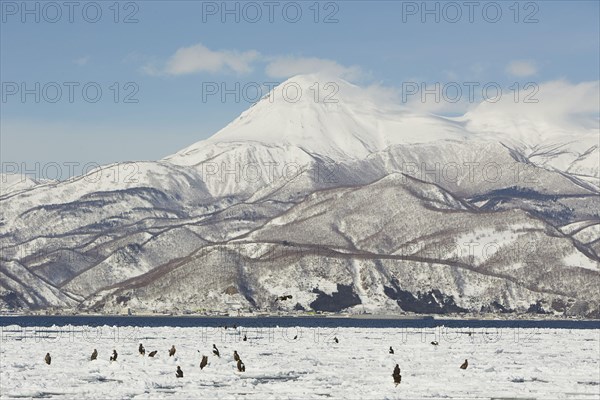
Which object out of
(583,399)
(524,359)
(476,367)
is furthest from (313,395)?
(524,359)

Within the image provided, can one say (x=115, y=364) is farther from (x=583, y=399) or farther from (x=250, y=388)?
(x=583, y=399)

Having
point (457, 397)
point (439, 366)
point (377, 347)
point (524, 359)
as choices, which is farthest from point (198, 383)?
point (377, 347)

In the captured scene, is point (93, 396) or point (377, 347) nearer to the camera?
point (93, 396)

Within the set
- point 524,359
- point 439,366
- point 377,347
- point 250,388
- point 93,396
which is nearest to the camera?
point 93,396

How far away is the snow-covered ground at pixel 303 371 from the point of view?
257 feet

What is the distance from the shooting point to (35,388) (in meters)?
78.8

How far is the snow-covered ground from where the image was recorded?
78.2 meters

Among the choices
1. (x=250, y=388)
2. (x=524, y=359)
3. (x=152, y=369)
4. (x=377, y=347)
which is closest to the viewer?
(x=250, y=388)

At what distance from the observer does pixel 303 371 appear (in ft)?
310

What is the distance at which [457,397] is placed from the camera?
76.1 meters

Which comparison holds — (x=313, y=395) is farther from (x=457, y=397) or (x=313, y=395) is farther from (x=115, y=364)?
(x=115, y=364)

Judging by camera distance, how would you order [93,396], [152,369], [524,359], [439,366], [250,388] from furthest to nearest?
1. [524,359]
2. [439,366]
3. [152,369]
4. [250,388]
5. [93,396]

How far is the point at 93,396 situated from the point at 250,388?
12523mm

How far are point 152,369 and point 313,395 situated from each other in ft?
75.1
